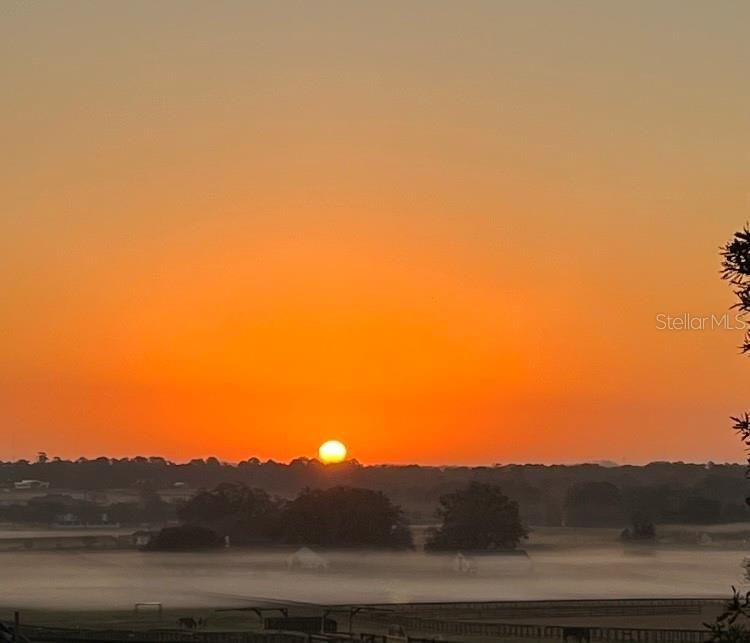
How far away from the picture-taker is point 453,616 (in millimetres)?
54031

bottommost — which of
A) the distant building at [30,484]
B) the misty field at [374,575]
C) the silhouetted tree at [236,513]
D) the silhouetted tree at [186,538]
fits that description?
the misty field at [374,575]

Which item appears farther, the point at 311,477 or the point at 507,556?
the point at 311,477

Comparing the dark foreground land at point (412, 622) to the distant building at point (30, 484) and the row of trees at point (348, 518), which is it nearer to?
the row of trees at point (348, 518)

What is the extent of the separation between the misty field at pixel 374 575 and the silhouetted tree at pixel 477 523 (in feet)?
2.67

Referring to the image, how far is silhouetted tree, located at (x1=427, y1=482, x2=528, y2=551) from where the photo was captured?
67.6 metres

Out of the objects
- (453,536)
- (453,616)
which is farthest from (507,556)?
(453,616)

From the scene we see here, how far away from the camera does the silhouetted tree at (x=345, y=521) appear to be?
6681cm

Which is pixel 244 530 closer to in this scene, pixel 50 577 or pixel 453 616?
pixel 50 577

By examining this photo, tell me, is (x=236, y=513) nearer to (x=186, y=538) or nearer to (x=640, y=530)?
(x=186, y=538)

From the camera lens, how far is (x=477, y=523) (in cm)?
6775

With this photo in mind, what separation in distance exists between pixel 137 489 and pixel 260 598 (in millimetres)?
17187

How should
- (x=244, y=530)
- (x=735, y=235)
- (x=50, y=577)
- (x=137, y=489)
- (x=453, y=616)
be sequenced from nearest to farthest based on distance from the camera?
(x=735, y=235), (x=453, y=616), (x=50, y=577), (x=244, y=530), (x=137, y=489)

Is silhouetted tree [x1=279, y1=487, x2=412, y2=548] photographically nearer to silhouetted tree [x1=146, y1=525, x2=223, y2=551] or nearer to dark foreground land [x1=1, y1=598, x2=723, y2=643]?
silhouetted tree [x1=146, y1=525, x2=223, y2=551]

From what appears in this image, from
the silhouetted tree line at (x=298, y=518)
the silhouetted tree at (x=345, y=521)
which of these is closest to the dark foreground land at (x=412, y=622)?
the silhouetted tree at (x=345, y=521)
